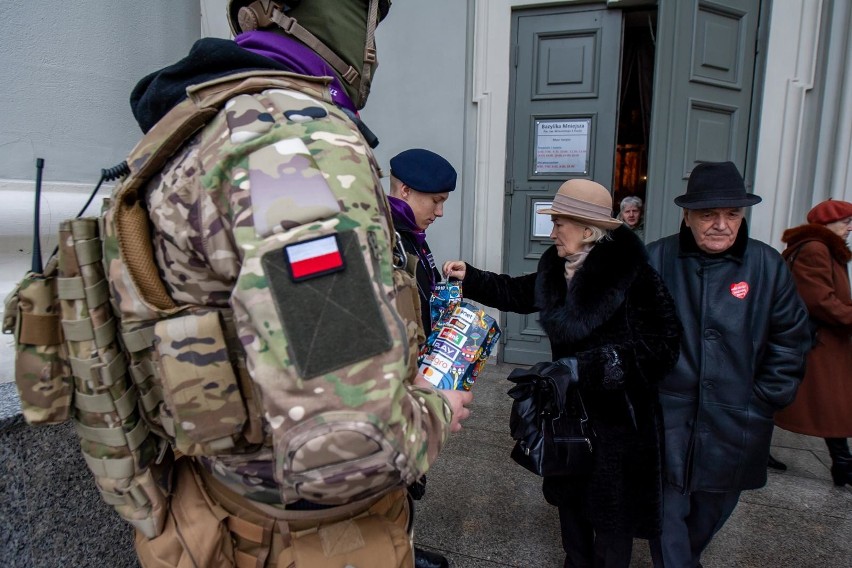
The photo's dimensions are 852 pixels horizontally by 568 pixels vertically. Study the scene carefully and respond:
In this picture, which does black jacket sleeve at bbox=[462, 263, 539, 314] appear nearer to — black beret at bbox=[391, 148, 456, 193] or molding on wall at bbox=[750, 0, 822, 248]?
black beret at bbox=[391, 148, 456, 193]

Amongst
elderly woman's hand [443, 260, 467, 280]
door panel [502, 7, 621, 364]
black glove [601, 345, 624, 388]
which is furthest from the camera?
door panel [502, 7, 621, 364]

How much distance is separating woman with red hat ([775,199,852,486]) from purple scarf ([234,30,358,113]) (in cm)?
319

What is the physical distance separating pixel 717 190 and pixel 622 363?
871mm

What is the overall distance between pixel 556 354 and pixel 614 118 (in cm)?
324

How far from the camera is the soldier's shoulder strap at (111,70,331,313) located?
0.93 m

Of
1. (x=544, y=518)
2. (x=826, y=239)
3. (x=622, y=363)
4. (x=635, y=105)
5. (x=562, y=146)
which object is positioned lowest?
(x=544, y=518)

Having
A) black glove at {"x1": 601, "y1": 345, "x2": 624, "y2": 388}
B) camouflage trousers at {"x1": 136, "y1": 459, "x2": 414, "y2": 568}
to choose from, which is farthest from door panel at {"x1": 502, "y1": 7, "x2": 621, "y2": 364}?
camouflage trousers at {"x1": 136, "y1": 459, "x2": 414, "y2": 568}

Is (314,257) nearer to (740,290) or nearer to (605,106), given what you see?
(740,290)

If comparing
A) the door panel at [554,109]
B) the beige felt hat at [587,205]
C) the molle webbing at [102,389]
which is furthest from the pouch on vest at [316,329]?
the door panel at [554,109]

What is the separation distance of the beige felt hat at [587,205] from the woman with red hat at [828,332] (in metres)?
1.82

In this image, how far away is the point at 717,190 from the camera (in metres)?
2.15

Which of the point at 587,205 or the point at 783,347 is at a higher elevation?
the point at 587,205

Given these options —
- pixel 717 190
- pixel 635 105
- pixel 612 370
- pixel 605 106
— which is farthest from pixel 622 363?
Answer: pixel 635 105

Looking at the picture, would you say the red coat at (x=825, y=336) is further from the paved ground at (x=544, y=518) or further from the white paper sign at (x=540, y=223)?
the white paper sign at (x=540, y=223)
